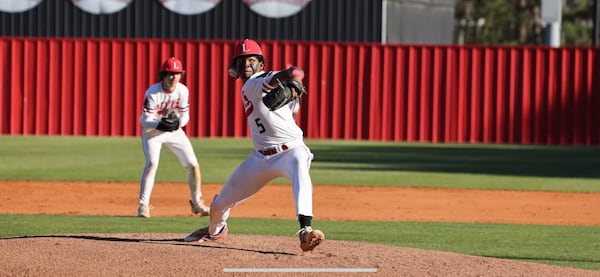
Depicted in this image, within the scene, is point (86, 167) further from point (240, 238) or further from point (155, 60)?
point (240, 238)

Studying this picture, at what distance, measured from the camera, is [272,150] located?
1056 centimetres

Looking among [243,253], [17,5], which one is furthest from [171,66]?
[17,5]

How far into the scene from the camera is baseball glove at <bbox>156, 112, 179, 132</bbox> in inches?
600

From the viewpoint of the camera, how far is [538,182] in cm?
2220

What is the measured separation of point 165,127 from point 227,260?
528cm

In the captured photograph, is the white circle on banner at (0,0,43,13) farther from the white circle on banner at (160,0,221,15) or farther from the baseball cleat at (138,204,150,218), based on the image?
the baseball cleat at (138,204,150,218)

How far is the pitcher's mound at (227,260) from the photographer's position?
9.76 meters

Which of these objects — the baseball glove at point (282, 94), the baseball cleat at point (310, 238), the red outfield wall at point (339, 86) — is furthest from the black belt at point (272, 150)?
the red outfield wall at point (339, 86)

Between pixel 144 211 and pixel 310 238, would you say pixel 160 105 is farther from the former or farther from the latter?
pixel 310 238

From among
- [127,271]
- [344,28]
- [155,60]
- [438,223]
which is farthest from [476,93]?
[127,271]

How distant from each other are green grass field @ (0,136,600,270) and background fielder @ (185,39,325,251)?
2573 mm

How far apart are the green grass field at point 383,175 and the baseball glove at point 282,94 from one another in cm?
312

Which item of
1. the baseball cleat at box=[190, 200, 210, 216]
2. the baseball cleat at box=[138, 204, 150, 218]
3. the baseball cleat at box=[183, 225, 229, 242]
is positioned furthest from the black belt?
the baseball cleat at box=[138, 204, 150, 218]

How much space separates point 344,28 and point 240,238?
25.1m
